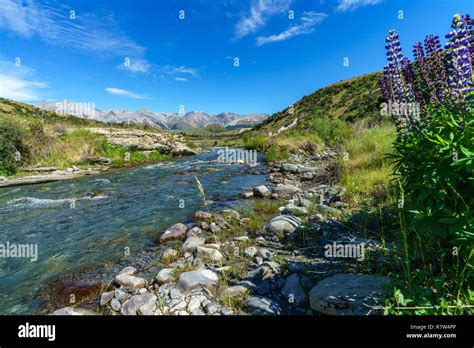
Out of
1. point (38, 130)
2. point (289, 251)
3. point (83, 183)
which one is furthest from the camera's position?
point (38, 130)

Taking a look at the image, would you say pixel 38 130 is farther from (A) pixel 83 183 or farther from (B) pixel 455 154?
(B) pixel 455 154

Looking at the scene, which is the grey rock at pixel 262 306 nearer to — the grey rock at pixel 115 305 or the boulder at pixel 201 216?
the grey rock at pixel 115 305

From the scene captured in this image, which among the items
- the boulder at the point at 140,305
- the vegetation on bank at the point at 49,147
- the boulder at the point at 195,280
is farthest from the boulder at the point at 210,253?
the vegetation on bank at the point at 49,147

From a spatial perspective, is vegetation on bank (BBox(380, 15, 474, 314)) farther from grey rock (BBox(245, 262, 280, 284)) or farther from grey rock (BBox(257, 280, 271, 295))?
grey rock (BBox(245, 262, 280, 284))

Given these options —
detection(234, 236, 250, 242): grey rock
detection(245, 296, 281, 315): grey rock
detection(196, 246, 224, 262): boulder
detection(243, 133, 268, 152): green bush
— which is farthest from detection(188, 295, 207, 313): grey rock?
detection(243, 133, 268, 152): green bush

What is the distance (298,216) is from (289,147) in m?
16.7

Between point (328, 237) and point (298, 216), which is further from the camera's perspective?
point (298, 216)

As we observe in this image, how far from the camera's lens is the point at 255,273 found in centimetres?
420

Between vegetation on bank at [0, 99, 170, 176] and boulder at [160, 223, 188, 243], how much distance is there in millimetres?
14140

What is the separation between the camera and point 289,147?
75.0 ft

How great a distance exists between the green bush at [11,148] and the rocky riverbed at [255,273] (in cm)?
1435
